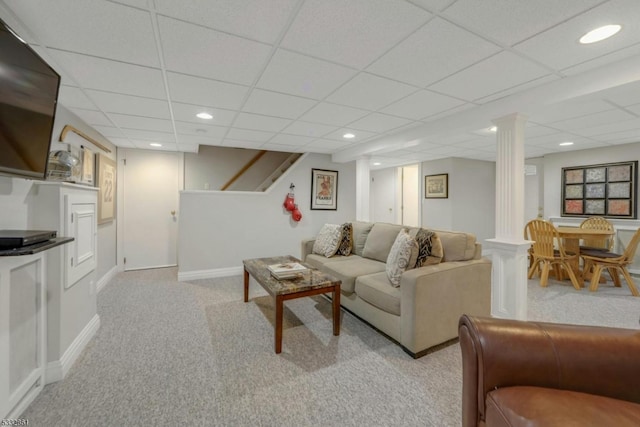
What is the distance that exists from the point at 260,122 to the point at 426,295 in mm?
2573

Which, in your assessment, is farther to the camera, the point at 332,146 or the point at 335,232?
the point at 332,146

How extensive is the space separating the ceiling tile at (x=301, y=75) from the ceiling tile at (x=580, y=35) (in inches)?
46.1

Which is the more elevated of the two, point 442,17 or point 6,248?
point 442,17

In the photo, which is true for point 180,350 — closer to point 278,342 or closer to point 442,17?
point 278,342

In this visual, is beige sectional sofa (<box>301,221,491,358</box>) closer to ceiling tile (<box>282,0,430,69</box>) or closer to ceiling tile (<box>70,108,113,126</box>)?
ceiling tile (<box>282,0,430,69</box>)

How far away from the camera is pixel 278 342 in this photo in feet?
6.90

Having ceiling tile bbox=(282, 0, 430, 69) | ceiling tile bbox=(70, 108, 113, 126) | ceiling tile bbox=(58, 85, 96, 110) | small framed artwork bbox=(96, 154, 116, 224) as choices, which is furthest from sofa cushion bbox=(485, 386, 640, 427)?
small framed artwork bbox=(96, 154, 116, 224)

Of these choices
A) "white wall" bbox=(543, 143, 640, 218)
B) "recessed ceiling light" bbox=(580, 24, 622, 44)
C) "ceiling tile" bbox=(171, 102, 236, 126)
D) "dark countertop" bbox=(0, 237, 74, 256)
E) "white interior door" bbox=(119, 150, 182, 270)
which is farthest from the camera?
"white interior door" bbox=(119, 150, 182, 270)

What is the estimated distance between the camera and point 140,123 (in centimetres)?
321

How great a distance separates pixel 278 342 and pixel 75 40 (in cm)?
239

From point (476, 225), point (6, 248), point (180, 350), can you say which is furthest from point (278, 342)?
point (476, 225)

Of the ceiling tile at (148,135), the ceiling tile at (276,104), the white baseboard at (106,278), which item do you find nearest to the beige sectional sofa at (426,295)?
the ceiling tile at (276,104)

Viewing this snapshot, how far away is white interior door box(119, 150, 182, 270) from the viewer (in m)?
4.56

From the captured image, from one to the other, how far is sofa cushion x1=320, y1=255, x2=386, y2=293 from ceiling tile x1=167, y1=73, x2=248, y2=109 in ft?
6.46
